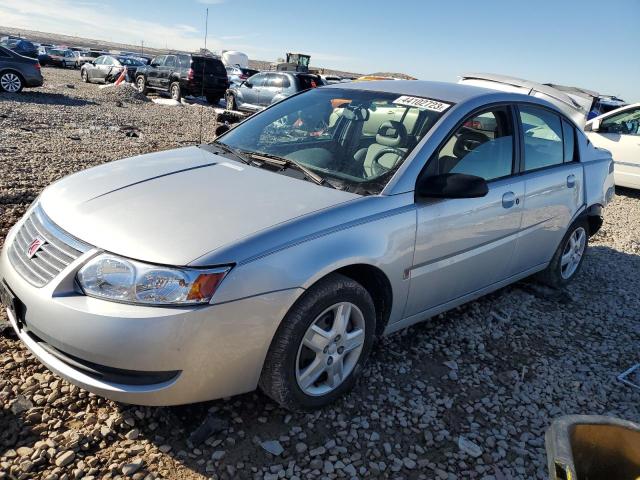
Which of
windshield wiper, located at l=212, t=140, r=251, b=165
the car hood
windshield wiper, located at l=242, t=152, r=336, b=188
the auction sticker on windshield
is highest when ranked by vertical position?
the auction sticker on windshield

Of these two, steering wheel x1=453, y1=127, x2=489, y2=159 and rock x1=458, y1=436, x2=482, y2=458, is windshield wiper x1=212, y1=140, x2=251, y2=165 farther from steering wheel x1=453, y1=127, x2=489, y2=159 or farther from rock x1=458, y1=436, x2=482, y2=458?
rock x1=458, y1=436, x2=482, y2=458

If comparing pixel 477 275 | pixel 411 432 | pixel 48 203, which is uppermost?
pixel 48 203

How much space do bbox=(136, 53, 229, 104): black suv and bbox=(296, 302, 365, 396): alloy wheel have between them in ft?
58.6

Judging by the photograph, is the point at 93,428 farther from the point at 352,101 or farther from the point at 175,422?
Answer: the point at 352,101

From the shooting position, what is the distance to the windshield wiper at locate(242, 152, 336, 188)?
113 inches

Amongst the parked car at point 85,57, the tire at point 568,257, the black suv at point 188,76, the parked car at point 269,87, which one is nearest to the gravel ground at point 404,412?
the tire at point 568,257

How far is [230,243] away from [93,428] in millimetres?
1103

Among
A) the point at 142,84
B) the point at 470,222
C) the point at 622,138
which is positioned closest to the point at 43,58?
the point at 142,84

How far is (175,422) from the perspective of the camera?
2455 mm

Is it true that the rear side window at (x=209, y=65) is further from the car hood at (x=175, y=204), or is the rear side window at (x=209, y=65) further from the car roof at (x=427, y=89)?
the car hood at (x=175, y=204)

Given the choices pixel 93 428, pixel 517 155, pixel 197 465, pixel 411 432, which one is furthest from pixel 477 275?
pixel 93 428

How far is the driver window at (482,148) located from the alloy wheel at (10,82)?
1632 centimetres

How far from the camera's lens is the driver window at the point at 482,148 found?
3.13 meters

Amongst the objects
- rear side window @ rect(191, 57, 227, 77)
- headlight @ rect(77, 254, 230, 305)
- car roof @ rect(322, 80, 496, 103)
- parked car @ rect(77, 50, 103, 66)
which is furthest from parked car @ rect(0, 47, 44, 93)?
parked car @ rect(77, 50, 103, 66)
